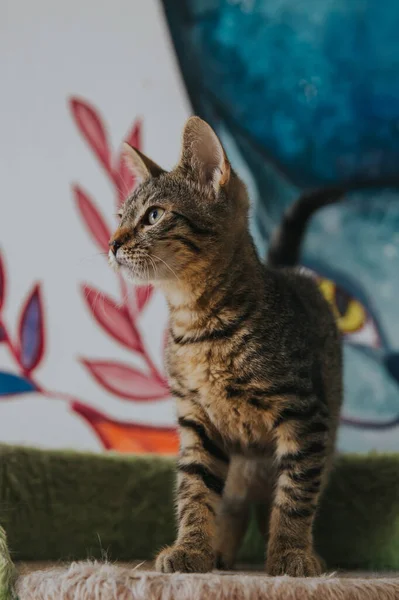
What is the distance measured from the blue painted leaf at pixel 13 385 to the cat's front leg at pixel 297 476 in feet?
2.82

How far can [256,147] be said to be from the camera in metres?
1.73

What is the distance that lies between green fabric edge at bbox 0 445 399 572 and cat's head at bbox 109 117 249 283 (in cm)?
46

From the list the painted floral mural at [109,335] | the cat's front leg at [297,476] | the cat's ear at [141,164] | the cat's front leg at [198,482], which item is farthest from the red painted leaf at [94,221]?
the cat's front leg at [297,476]

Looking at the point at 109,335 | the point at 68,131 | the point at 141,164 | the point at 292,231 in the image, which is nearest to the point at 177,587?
the point at 141,164

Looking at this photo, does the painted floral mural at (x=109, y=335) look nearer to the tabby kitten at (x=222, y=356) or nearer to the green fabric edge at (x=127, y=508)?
the green fabric edge at (x=127, y=508)

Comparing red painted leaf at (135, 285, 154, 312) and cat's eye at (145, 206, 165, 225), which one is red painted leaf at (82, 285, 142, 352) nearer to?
red painted leaf at (135, 285, 154, 312)

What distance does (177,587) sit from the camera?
0.75m

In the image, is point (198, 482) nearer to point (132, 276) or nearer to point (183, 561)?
point (183, 561)

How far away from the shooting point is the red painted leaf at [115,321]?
1719 millimetres

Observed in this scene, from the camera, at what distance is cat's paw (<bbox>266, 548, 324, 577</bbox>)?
92cm

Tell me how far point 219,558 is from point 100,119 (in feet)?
3.66

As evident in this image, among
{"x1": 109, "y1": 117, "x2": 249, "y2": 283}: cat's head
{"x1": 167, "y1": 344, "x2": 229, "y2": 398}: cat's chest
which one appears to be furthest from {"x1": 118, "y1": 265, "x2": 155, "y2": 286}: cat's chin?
{"x1": 167, "y1": 344, "x2": 229, "y2": 398}: cat's chest

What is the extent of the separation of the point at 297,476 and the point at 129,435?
776 mm

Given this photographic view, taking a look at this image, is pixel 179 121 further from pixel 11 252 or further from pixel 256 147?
pixel 11 252
